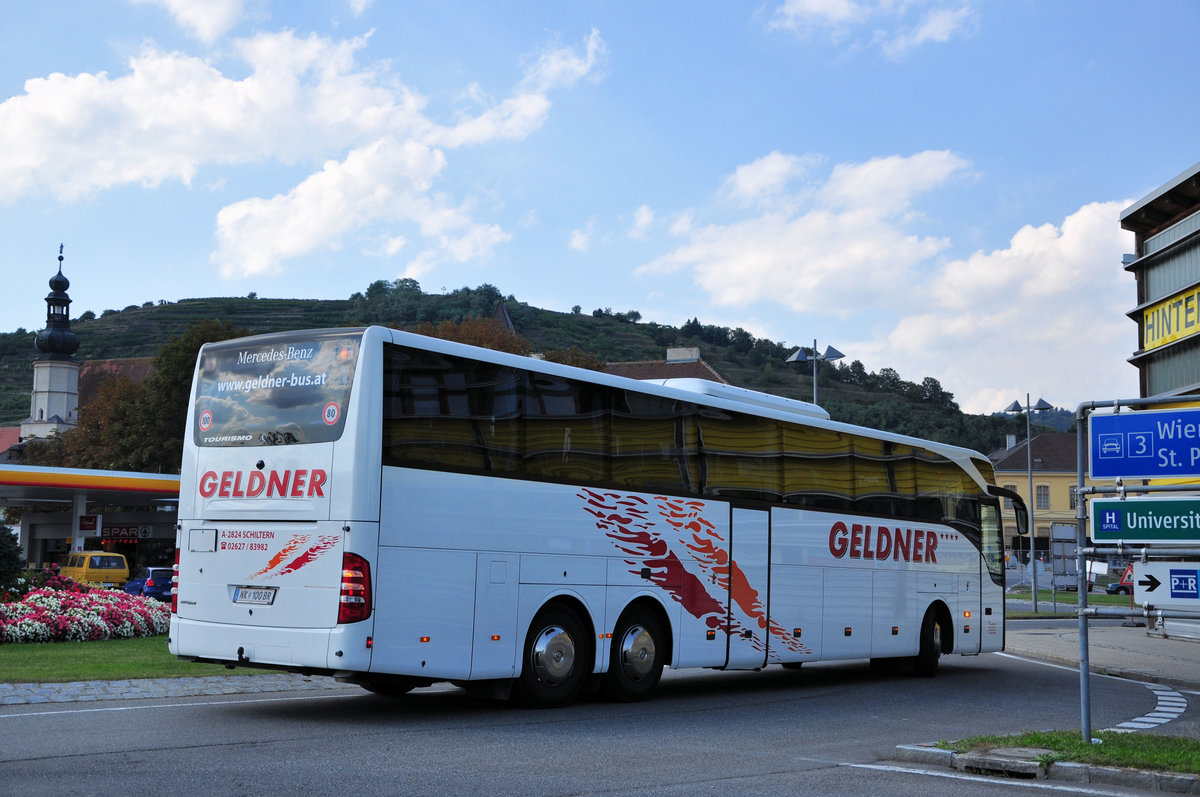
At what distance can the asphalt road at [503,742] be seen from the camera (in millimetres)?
8086

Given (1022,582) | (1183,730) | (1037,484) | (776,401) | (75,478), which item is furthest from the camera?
(1037,484)

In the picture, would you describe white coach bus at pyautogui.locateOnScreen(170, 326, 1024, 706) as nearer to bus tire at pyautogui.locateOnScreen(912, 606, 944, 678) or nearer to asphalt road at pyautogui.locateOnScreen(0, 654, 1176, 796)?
asphalt road at pyautogui.locateOnScreen(0, 654, 1176, 796)

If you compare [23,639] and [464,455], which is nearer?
[464,455]

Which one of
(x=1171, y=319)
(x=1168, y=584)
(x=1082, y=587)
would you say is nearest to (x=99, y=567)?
(x=1171, y=319)

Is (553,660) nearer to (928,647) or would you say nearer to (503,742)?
(503,742)

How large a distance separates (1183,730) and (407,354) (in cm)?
829

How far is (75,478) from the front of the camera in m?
42.9

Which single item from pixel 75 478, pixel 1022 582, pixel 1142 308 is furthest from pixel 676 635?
pixel 1022 582

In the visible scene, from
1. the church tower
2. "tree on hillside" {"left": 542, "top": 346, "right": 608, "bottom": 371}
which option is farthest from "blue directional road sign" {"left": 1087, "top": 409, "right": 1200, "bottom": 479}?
the church tower

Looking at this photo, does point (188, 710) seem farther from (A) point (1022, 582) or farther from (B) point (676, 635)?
(A) point (1022, 582)

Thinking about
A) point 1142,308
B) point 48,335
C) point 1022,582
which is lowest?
point 1022,582

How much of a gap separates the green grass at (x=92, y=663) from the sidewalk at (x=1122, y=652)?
37.2 ft

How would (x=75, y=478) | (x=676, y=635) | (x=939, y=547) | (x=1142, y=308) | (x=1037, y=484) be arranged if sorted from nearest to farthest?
(x=676, y=635) < (x=939, y=547) < (x=1142, y=308) < (x=75, y=478) < (x=1037, y=484)

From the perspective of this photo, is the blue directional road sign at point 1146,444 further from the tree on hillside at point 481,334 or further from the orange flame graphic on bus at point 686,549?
the tree on hillside at point 481,334
